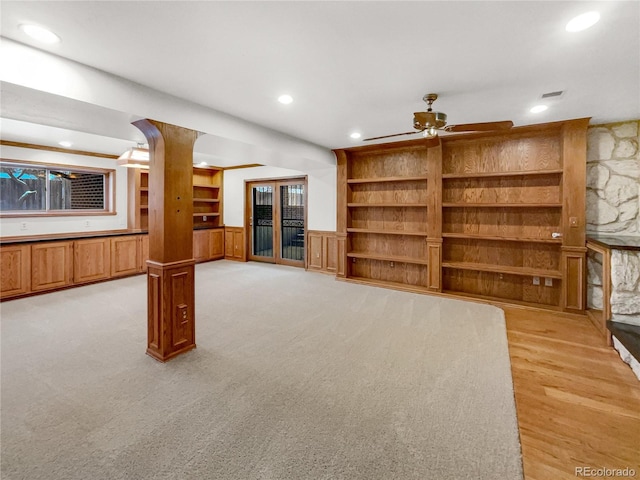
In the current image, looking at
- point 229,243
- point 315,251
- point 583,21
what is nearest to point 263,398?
point 583,21

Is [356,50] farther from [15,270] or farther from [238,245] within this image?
[238,245]

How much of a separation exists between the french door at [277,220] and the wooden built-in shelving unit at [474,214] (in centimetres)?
148

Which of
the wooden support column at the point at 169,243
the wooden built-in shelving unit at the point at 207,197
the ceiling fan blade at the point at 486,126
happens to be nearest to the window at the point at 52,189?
the wooden built-in shelving unit at the point at 207,197

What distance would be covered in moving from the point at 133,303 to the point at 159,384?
243cm

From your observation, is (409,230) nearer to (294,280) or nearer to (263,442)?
(294,280)

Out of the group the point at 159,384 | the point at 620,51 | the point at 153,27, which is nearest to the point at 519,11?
the point at 620,51

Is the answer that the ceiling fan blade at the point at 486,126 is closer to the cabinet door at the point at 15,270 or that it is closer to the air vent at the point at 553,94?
the air vent at the point at 553,94

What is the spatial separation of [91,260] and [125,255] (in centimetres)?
60

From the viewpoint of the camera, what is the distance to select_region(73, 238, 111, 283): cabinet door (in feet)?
17.1

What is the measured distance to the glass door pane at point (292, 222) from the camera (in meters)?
7.14

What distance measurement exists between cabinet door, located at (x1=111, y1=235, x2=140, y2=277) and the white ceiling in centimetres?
329

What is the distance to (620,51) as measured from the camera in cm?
217

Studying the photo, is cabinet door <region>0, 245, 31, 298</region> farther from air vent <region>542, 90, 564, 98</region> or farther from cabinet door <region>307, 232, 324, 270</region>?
air vent <region>542, 90, 564, 98</region>

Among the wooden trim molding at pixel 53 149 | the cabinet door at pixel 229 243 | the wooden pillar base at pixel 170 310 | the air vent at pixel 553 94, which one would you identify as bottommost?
the wooden pillar base at pixel 170 310
